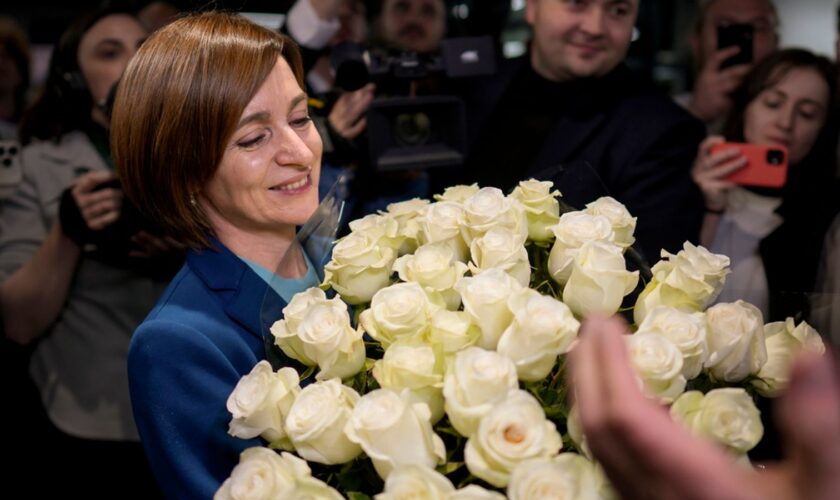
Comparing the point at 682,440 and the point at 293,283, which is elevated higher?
Result: the point at 682,440

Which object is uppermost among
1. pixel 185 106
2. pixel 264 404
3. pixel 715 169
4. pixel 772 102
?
pixel 185 106

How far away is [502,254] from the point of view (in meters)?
0.91

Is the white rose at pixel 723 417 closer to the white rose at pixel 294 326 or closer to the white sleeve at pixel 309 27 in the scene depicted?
the white rose at pixel 294 326

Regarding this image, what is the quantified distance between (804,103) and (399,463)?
70.3 inches

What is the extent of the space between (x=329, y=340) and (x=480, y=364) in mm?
164

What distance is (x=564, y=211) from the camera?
109cm

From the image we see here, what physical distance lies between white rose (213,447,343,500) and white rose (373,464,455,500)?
0.08m

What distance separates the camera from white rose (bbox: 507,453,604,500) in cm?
70

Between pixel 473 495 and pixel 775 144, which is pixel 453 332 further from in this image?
pixel 775 144

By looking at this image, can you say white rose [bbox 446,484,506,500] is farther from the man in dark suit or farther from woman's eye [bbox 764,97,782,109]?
woman's eye [bbox 764,97,782,109]

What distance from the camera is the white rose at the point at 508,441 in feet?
2.36

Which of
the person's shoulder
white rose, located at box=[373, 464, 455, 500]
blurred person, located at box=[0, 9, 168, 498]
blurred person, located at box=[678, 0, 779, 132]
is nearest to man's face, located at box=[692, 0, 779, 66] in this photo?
blurred person, located at box=[678, 0, 779, 132]

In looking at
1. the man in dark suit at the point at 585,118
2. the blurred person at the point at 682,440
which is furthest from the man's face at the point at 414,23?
the blurred person at the point at 682,440

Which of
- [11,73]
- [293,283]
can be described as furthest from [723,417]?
[11,73]
